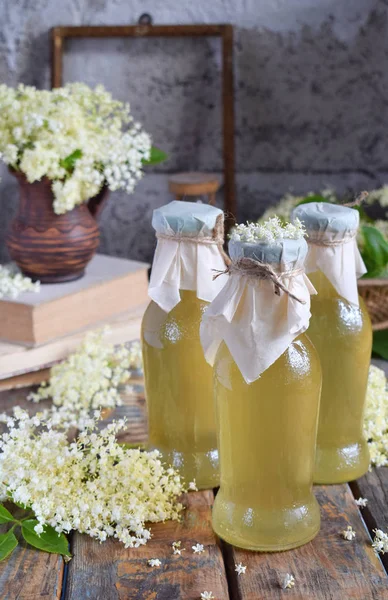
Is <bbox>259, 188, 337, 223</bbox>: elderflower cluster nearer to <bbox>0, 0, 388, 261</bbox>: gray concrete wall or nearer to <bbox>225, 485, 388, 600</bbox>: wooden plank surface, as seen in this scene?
<bbox>0, 0, 388, 261</bbox>: gray concrete wall

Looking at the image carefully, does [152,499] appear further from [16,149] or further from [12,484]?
[16,149]

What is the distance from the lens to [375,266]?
143cm

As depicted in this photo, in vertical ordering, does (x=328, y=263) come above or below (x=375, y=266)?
above

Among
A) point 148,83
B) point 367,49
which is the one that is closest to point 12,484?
point 148,83

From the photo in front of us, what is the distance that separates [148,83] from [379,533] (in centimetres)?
133

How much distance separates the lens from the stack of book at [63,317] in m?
1.26

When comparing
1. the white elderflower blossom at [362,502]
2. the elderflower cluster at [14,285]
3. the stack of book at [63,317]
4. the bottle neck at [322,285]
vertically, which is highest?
the bottle neck at [322,285]

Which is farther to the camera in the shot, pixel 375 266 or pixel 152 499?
pixel 375 266

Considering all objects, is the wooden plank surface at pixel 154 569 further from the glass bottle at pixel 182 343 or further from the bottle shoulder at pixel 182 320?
the bottle shoulder at pixel 182 320

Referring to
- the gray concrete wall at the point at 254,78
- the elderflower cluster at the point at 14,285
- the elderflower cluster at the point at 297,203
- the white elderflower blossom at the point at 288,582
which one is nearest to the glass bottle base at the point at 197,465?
the white elderflower blossom at the point at 288,582

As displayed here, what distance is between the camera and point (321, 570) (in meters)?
0.80

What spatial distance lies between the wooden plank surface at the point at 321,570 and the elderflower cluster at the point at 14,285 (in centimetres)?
59

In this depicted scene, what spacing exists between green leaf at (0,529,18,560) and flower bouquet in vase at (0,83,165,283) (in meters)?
0.55

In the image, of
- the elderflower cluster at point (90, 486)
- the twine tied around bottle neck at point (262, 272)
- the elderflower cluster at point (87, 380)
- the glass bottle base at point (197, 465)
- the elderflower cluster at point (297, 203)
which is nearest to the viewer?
the twine tied around bottle neck at point (262, 272)
